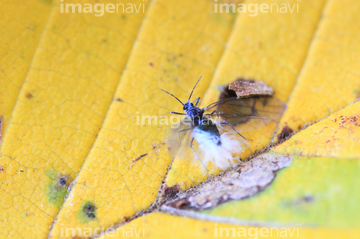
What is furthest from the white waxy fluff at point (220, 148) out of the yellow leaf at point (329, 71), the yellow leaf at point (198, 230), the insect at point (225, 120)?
the yellow leaf at point (198, 230)

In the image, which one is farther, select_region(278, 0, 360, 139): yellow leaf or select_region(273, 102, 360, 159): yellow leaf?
select_region(278, 0, 360, 139): yellow leaf

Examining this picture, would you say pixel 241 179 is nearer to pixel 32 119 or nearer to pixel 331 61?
pixel 331 61

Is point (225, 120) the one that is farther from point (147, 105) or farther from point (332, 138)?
point (332, 138)

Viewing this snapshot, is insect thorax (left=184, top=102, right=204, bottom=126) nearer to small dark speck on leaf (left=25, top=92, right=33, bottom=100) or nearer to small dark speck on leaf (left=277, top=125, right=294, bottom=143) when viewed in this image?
small dark speck on leaf (left=277, top=125, right=294, bottom=143)

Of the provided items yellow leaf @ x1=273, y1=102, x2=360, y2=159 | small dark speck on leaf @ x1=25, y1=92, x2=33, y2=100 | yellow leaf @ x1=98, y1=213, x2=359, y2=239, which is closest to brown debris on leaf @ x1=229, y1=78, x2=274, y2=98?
yellow leaf @ x1=273, y1=102, x2=360, y2=159

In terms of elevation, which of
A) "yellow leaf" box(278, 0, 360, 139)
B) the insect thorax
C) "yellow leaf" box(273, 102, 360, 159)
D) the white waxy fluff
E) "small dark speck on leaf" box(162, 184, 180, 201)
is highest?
"yellow leaf" box(278, 0, 360, 139)

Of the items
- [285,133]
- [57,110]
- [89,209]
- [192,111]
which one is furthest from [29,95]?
[285,133]
